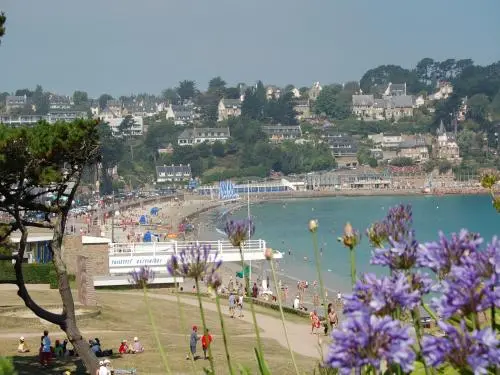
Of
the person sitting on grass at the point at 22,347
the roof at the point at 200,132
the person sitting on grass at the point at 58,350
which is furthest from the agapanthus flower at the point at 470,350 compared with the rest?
the roof at the point at 200,132

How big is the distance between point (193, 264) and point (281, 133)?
7561 inches

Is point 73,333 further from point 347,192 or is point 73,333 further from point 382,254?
point 347,192

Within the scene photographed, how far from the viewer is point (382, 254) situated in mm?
3215

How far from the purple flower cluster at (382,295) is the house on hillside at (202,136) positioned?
184 metres

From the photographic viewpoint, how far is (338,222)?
108 m

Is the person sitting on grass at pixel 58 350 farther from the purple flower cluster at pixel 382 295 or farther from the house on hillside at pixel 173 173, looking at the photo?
the house on hillside at pixel 173 173

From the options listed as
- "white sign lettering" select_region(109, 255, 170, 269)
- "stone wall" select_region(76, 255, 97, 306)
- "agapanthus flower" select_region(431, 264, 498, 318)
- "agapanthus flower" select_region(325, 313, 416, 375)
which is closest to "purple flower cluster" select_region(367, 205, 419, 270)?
"agapanthus flower" select_region(431, 264, 498, 318)

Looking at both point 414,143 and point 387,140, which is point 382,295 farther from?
point 387,140

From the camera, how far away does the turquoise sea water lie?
63.7 meters

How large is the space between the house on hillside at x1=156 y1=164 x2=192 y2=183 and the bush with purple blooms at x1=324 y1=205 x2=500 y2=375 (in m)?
162

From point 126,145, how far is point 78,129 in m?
174

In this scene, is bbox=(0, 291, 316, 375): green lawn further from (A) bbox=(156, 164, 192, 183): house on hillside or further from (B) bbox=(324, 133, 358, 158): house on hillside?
(B) bbox=(324, 133, 358, 158): house on hillside

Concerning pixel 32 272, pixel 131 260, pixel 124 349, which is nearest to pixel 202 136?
pixel 131 260

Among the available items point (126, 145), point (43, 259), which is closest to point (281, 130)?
point (126, 145)
